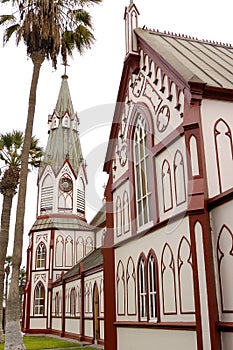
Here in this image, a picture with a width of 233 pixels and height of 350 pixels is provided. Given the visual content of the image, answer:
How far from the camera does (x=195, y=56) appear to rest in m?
13.1

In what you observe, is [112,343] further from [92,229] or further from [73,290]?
[92,229]

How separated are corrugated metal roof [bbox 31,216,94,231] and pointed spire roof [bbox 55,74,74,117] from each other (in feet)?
41.3

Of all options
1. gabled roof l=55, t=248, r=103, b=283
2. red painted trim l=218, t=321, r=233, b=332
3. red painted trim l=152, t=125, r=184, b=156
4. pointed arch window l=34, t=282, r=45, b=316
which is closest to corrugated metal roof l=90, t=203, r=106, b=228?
gabled roof l=55, t=248, r=103, b=283

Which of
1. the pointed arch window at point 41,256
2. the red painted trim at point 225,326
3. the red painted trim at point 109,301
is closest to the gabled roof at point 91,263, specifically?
the pointed arch window at point 41,256

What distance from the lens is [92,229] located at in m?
40.8

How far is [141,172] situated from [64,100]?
117ft

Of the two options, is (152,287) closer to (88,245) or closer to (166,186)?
(166,186)

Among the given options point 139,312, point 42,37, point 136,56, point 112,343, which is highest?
point 42,37

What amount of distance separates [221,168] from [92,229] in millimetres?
32054

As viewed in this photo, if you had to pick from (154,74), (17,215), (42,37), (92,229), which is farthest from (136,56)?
(92,229)

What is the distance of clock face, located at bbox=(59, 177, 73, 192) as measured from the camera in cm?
4150

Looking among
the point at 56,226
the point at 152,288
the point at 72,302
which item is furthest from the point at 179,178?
the point at 56,226

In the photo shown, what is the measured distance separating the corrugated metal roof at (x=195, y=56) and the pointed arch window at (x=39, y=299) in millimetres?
28780

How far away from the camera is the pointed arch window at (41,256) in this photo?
127 ft
